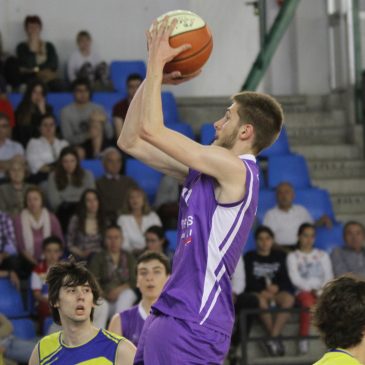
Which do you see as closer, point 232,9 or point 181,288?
point 181,288

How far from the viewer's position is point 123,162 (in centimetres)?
1132

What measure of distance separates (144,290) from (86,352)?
115 centimetres

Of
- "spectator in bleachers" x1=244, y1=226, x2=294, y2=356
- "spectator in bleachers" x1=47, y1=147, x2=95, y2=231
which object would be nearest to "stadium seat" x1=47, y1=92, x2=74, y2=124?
"spectator in bleachers" x1=47, y1=147, x2=95, y2=231

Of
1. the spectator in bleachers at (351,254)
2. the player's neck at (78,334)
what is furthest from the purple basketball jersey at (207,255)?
the spectator in bleachers at (351,254)

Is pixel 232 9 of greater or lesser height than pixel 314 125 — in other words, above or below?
above

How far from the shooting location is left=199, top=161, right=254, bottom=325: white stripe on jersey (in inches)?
176

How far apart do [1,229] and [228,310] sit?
560 cm

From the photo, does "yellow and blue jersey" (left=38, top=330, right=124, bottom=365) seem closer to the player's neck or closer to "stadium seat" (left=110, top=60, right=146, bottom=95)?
the player's neck

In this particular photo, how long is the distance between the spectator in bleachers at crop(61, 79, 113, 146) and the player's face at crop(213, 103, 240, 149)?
6.88 meters

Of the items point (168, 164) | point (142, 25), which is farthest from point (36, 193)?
point (168, 164)

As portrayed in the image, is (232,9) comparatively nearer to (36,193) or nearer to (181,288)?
(36,193)

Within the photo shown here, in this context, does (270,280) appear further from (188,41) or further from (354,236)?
(188,41)

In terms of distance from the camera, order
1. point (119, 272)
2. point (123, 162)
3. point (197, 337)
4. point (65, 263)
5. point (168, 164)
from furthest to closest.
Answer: point (123, 162) → point (119, 272) → point (65, 263) → point (168, 164) → point (197, 337)

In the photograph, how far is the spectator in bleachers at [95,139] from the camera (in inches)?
442
